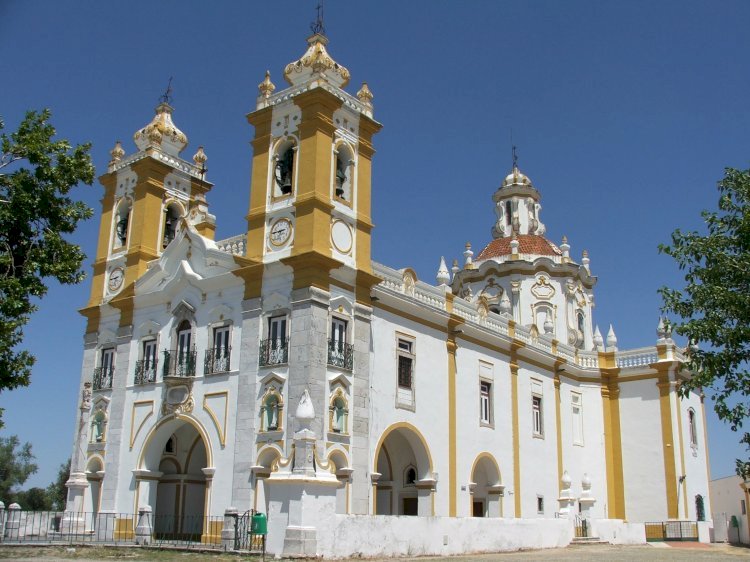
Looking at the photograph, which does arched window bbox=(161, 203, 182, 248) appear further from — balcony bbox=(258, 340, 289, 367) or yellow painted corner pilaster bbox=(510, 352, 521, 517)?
yellow painted corner pilaster bbox=(510, 352, 521, 517)

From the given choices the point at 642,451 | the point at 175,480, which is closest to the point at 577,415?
the point at 642,451

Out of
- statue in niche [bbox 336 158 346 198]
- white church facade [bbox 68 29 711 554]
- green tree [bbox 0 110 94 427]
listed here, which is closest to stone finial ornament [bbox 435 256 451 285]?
white church facade [bbox 68 29 711 554]

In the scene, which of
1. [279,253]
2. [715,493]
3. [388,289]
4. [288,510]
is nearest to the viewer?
[288,510]

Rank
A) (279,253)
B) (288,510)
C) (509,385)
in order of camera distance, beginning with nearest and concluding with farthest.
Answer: (288,510), (279,253), (509,385)

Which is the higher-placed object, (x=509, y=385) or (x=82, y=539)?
(x=509, y=385)

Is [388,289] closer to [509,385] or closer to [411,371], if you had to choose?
[411,371]

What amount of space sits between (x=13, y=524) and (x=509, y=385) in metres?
17.1

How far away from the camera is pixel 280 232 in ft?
79.7

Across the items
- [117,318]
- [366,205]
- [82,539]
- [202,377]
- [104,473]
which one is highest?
[366,205]

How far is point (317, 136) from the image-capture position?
953 inches

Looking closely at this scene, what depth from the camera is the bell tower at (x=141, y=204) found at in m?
28.8

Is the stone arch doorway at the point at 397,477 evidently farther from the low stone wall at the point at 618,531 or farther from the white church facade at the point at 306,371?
the low stone wall at the point at 618,531

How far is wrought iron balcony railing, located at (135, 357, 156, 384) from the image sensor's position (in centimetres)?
2627

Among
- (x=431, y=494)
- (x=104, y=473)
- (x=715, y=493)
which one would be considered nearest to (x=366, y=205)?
(x=431, y=494)
